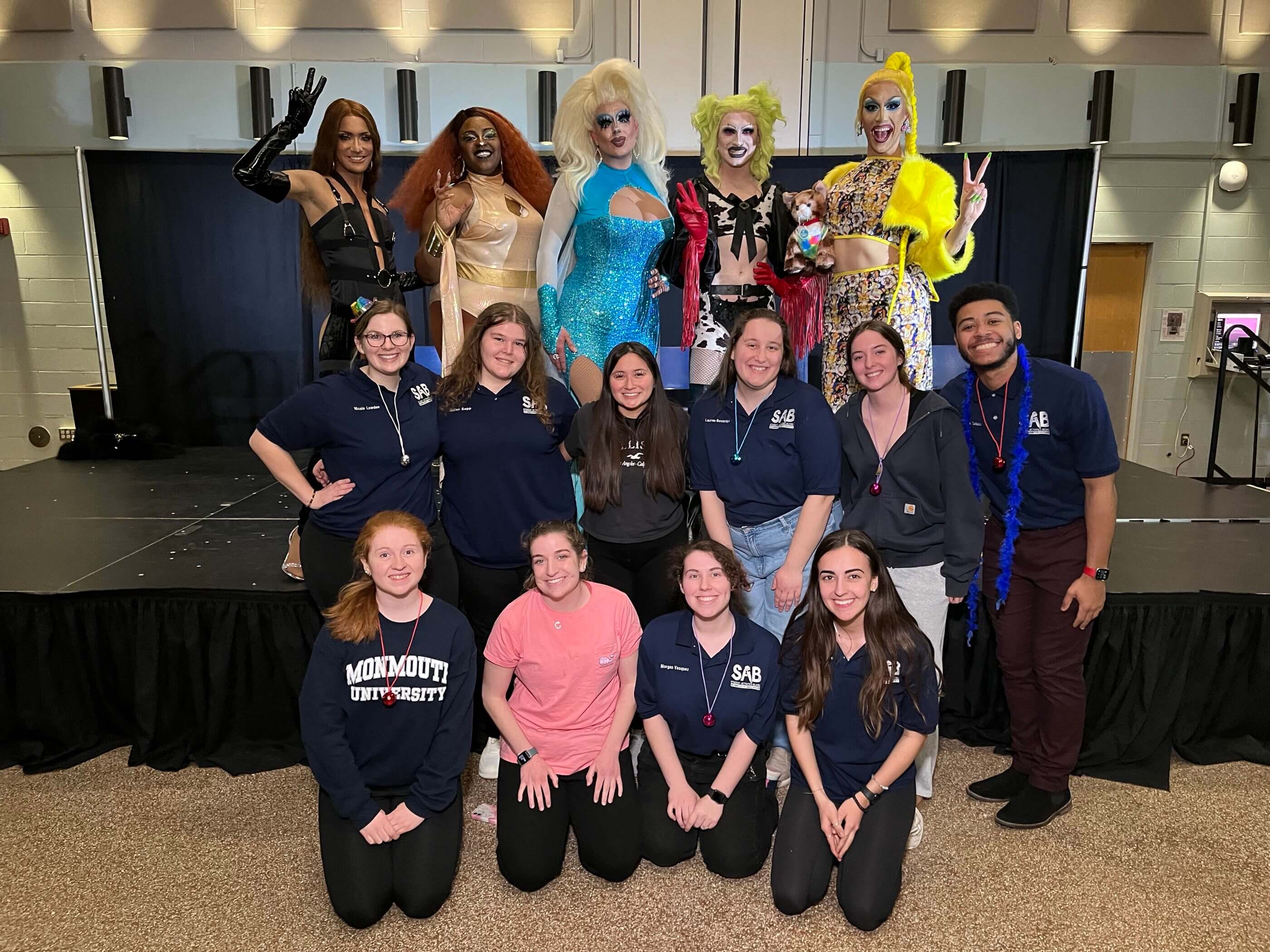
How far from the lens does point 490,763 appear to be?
2.67m

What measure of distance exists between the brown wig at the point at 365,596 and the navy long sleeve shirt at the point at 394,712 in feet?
0.08

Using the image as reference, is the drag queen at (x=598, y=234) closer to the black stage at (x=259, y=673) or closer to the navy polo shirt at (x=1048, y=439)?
the navy polo shirt at (x=1048, y=439)

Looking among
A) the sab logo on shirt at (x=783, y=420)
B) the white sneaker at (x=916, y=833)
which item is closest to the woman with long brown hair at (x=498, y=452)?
the sab logo on shirt at (x=783, y=420)

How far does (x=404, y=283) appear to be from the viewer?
3.16 meters

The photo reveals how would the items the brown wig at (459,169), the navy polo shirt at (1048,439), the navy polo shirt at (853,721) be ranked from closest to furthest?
the navy polo shirt at (853,721), the navy polo shirt at (1048,439), the brown wig at (459,169)


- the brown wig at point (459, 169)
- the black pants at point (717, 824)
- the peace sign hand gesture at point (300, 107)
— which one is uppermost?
the peace sign hand gesture at point (300, 107)

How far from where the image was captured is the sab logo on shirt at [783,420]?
2.32m

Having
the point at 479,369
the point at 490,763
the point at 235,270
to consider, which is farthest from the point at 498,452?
the point at 235,270

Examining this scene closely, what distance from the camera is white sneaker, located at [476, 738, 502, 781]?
2.66m

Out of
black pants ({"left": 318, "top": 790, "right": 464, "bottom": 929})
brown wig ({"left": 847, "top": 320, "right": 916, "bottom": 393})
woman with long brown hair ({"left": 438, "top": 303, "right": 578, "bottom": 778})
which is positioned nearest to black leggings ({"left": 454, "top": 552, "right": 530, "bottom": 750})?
woman with long brown hair ({"left": 438, "top": 303, "right": 578, "bottom": 778})

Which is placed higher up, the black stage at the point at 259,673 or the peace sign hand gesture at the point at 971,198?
the peace sign hand gesture at the point at 971,198

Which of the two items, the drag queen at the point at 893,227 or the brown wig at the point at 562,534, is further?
the drag queen at the point at 893,227

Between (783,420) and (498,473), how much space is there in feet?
2.45

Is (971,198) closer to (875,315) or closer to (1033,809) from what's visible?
(875,315)
